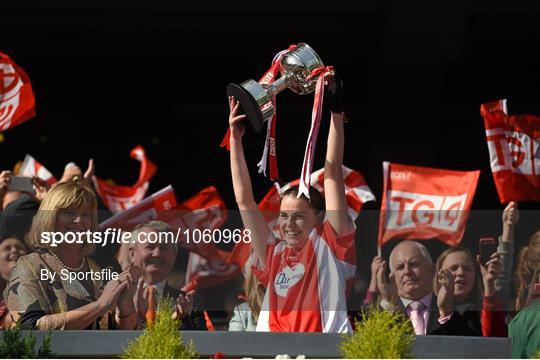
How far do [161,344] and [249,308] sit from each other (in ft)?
3.89

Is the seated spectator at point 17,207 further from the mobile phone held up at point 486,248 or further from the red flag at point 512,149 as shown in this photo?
the red flag at point 512,149

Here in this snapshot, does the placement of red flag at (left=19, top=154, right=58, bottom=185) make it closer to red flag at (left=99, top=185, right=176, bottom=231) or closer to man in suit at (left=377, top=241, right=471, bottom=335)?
red flag at (left=99, top=185, right=176, bottom=231)

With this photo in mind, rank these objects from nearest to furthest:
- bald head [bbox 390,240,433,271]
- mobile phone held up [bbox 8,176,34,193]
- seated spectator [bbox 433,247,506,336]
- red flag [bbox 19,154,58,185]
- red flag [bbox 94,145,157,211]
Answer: seated spectator [bbox 433,247,506,336] < bald head [bbox 390,240,433,271] < mobile phone held up [bbox 8,176,34,193] < red flag [bbox 19,154,58,185] < red flag [bbox 94,145,157,211]

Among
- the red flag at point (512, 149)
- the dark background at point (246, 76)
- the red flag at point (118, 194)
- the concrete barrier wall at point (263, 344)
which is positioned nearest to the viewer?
the concrete barrier wall at point (263, 344)

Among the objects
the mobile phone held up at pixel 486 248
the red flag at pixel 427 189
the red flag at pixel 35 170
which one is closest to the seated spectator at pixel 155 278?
the mobile phone held up at pixel 486 248

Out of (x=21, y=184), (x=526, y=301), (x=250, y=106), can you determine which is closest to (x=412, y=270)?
(x=526, y=301)

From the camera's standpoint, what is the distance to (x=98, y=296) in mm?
8062

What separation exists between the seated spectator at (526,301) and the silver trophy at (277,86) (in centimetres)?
170

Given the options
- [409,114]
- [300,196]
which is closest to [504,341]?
[300,196]

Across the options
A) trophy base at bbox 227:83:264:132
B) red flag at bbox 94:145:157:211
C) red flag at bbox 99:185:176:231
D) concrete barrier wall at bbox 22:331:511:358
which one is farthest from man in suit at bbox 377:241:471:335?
red flag at bbox 94:145:157:211

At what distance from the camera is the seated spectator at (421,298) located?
8.02m

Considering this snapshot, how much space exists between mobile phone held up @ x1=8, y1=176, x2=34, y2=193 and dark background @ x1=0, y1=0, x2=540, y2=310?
969 cm

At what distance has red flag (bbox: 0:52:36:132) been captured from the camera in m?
12.1

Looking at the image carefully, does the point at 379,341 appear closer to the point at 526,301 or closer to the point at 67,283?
the point at 526,301
